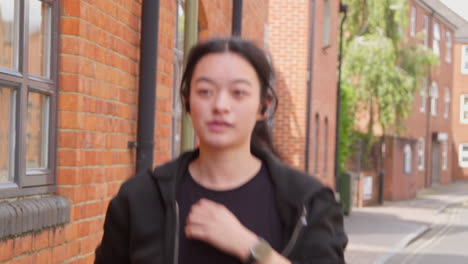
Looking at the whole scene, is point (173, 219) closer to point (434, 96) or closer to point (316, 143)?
point (316, 143)

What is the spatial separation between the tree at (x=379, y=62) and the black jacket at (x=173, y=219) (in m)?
24.2

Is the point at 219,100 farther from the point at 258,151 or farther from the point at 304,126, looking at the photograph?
the point at 304,126

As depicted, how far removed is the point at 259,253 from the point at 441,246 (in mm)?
15378

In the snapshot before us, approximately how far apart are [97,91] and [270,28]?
14.1 m

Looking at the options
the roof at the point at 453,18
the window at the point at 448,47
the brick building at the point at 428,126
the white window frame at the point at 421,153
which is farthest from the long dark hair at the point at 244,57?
the window at the point at 448,47

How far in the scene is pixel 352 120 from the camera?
26266 millimetres

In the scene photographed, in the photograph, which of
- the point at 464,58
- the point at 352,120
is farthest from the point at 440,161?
the point at 352,120

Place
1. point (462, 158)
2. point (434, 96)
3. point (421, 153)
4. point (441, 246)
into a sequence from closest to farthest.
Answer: point (441, 246), point (421, 153), point (434, 96), point (462, 158)

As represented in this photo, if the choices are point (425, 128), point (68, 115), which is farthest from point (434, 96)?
point (68, 115)

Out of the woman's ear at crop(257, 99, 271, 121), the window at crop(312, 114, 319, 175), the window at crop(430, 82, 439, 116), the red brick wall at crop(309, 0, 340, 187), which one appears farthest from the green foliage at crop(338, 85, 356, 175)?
the woman's ear at crop(257, 99, 271, 121)

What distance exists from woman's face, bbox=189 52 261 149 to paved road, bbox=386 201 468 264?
12009mm

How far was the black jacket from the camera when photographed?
1.99m

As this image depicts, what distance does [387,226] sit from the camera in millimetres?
20609

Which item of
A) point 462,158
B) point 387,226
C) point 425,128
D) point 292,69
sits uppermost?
point 292,69
